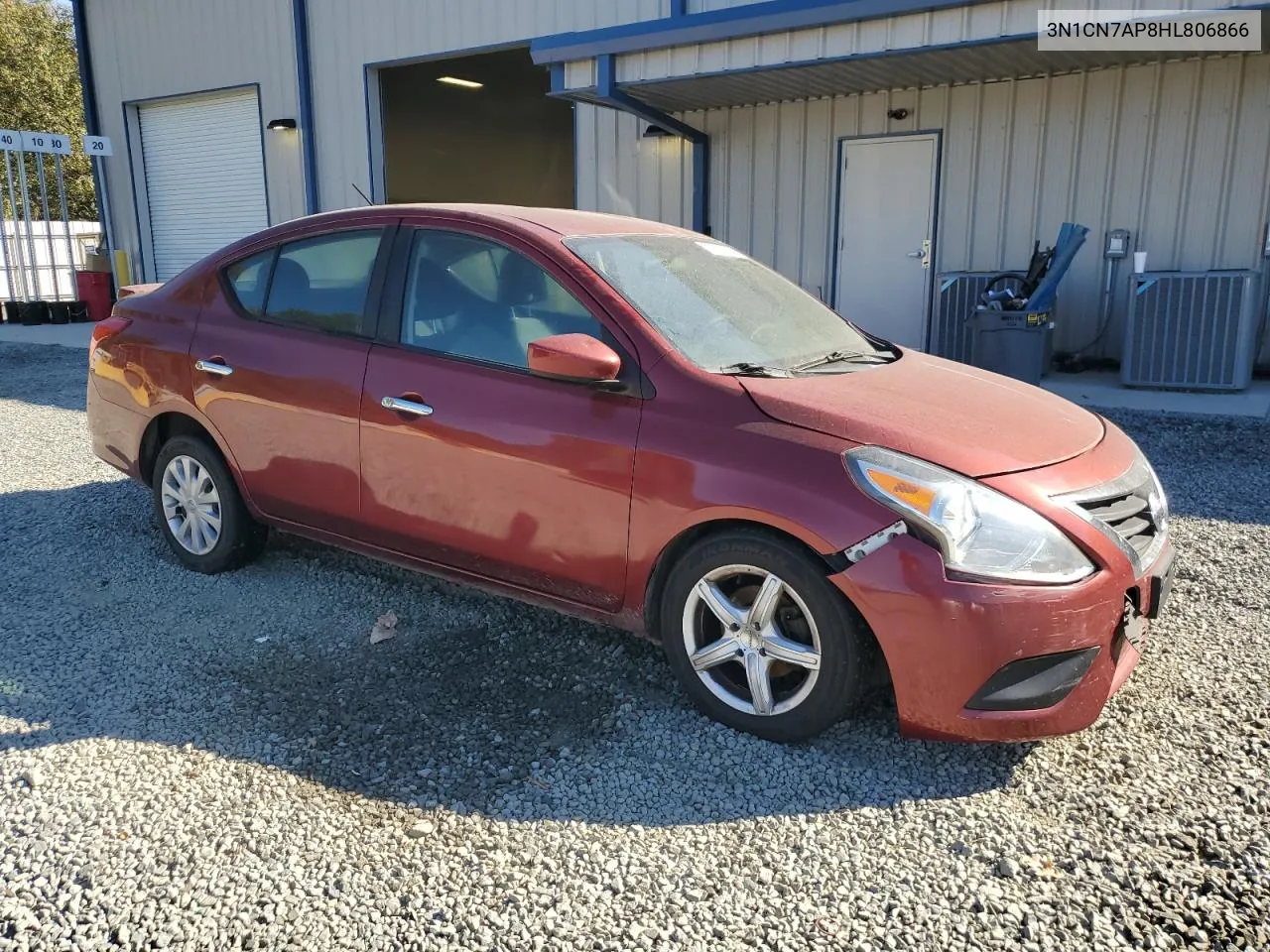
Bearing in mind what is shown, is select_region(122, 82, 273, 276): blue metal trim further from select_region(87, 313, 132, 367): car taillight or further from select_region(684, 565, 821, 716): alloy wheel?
select_region(684, 565, 821, 716): alloy wheel

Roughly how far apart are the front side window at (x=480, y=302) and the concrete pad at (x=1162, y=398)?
5430 mm

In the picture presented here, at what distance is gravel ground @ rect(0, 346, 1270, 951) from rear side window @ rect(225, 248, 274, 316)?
1.26 m

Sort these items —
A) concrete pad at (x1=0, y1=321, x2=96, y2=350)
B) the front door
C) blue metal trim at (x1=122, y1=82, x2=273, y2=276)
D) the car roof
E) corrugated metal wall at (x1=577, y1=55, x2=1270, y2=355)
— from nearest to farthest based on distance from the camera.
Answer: the front door, the car roof, corrugated metal wall at (x1=577, y1=55, x2=1270, y2=355), concrete pad at (x1=0, y1=321, x2=96, y2=350), blue metal trim at (x1=122, y1=82, x2=273, y2=276)

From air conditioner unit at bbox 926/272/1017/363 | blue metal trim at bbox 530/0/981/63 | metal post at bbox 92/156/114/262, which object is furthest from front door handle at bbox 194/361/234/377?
metal post at bbox 92/156/114/262

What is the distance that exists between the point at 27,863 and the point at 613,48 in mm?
8677

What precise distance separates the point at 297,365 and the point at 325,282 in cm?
37

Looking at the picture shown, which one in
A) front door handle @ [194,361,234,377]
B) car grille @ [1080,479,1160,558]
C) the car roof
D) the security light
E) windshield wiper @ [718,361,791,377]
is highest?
the security light

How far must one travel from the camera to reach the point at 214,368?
4160 mm

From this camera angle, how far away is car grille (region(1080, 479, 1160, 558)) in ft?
9.25

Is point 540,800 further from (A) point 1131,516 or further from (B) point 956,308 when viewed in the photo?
(B) point 956,308

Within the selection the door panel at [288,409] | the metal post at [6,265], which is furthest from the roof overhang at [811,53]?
the metal post at [6,265]

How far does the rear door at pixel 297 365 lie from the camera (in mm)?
3803

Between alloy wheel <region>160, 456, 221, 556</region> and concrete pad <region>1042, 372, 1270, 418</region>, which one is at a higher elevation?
alloy wheel <region>160, 456, 221, 556</region>

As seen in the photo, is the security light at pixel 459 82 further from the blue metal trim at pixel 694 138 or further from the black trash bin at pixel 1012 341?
the black trash bin at pixel 1012 341
